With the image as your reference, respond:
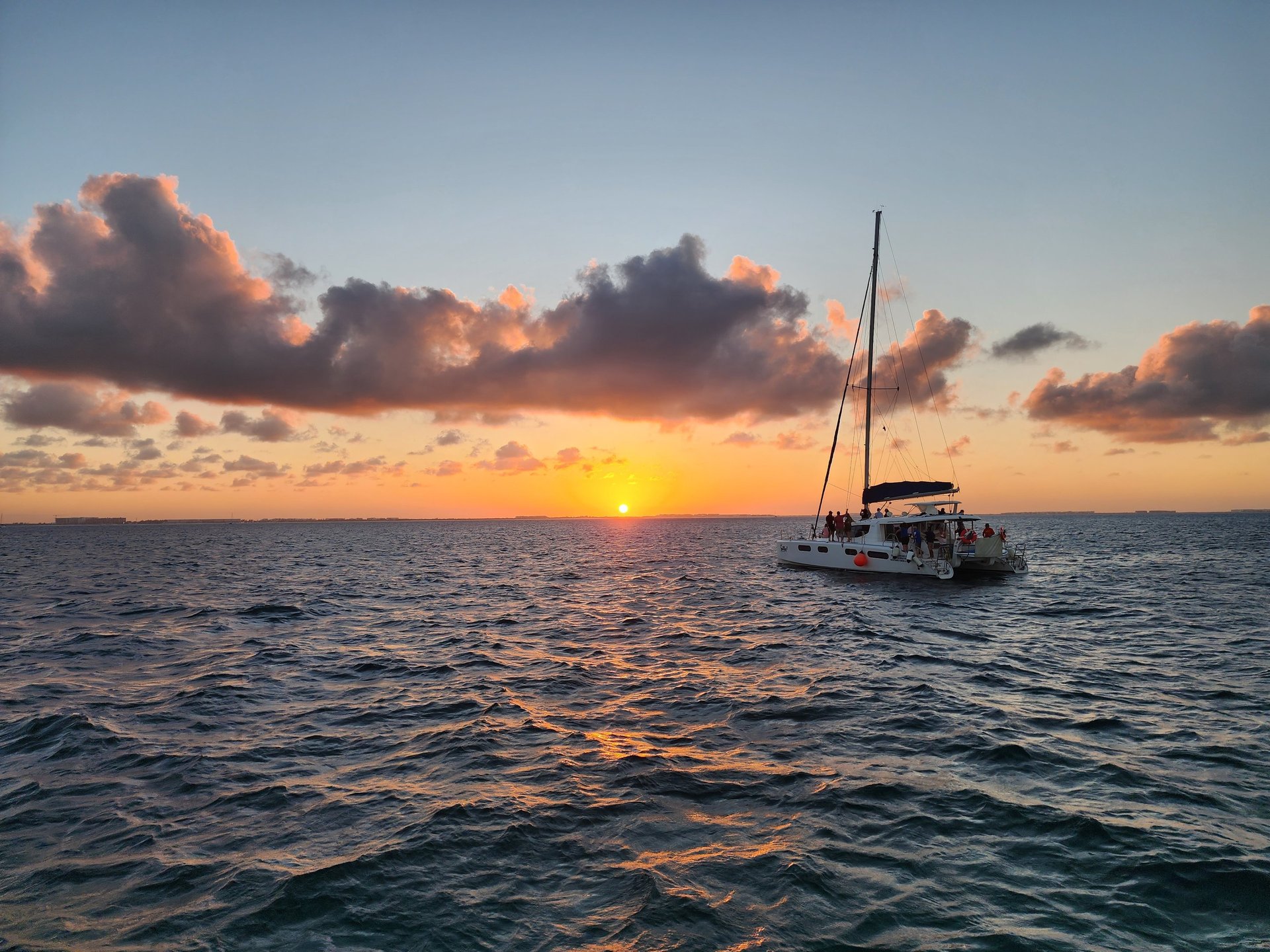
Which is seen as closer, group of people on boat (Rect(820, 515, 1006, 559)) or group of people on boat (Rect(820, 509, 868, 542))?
group of people on boat (Rect(820, 515, 1006, 559))

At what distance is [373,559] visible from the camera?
6625cm

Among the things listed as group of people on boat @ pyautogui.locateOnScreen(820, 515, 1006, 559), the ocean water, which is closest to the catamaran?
group of people on boat @ pyautogui.locateOnScreen(820, 515, 1006, 559)

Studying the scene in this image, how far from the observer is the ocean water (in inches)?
243

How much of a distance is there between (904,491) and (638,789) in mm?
35393

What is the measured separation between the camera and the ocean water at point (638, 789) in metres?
6.18

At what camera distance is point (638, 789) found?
9234 mm

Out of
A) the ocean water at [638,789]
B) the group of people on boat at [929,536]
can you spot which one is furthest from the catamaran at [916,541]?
the ocean water at [638,789]

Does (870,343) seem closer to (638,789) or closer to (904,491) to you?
(904,491)

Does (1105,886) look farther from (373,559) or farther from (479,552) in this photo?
(479,552)

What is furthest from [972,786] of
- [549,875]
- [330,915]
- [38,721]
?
[38,721]

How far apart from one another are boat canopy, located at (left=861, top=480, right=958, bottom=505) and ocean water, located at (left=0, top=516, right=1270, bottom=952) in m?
16.7

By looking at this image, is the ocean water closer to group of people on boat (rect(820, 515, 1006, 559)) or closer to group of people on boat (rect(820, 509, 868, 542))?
group of people on boat (rect(820, 515, 1006, 559))

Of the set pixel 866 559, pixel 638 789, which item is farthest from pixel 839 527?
pixel 638 789

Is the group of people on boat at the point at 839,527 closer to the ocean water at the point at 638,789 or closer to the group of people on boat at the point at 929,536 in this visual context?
the group of people on boat at the point at 929,536
